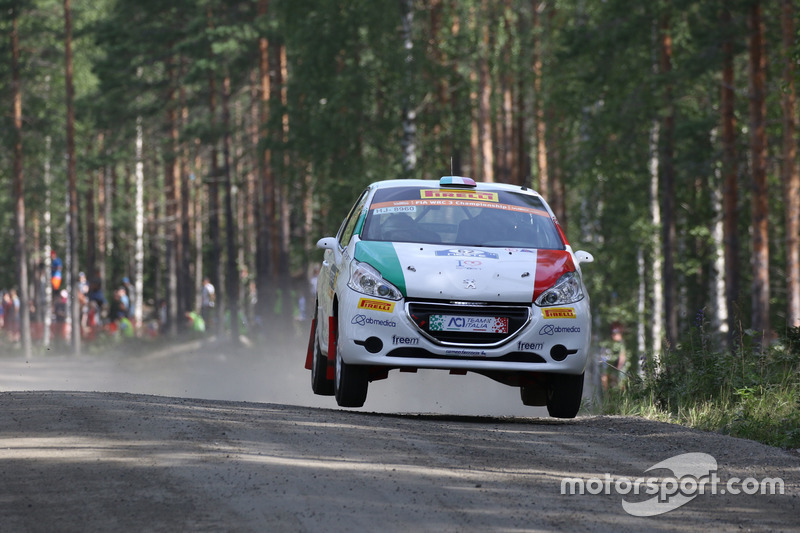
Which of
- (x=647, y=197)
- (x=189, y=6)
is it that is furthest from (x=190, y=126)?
(x=647, y=197)

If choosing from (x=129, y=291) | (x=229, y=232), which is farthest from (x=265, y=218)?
(x=129, y=291)

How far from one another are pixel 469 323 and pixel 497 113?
90.4 ft

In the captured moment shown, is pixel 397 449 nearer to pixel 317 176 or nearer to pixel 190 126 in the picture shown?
pixel 317 176

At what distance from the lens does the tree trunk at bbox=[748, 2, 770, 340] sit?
27.7m

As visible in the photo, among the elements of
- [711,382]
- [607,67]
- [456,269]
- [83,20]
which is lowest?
[711,382]

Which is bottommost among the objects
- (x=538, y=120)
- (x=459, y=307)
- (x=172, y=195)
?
(x=172, y=195)

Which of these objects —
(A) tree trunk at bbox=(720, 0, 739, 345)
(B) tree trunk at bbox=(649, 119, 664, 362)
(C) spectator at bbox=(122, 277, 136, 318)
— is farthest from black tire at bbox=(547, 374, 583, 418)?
(C) spectator at bbox=(122, 277, 136, 318)

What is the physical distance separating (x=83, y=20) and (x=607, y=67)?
24048 mm

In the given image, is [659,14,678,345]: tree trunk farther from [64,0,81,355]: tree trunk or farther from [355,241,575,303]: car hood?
[64,0,81,355]: tree trunk

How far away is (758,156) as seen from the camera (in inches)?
1105

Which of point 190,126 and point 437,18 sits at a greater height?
→ point 437,18

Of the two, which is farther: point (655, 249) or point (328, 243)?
point (655, 249)

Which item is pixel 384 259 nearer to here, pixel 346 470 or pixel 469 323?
pixel 469 323

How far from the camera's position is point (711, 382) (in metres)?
11.9
